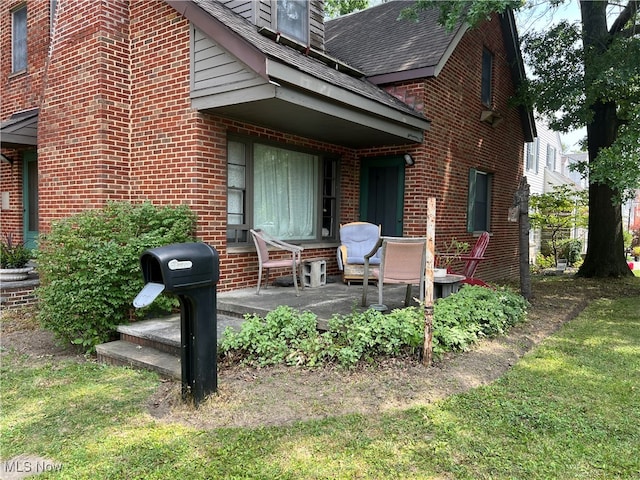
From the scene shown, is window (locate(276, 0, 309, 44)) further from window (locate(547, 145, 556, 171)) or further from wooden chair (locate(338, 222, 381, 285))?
window (locate(547, 145, 556, 171))

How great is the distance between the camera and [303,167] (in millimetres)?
7805

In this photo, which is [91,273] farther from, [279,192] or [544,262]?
[544,262]

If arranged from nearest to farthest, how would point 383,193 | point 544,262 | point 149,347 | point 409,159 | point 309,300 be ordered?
point 149,347, point 309,300, point 409,159, point 383,193, point 544,262

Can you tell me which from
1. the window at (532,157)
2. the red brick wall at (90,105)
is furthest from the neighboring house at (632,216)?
the red brick wall at (90,105)

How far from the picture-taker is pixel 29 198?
29.2ft

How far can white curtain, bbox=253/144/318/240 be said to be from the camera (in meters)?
7.10

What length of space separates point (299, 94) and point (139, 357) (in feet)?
10.7

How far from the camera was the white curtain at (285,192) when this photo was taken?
710 centimetres

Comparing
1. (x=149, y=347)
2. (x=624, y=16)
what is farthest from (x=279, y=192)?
(x=624, y=16)

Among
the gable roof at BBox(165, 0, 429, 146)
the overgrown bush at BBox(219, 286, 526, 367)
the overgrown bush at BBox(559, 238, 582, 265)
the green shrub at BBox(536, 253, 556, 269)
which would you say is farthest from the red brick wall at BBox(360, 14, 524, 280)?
the overgrown bush at BBox(559, 238, 582, 265)

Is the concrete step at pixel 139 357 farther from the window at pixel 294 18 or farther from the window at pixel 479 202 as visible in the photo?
the window at pixel 479 202

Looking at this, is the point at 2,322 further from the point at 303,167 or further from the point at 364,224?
the point at 364,224

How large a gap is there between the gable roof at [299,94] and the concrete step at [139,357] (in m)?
2.89

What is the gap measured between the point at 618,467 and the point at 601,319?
4459 millimetres
